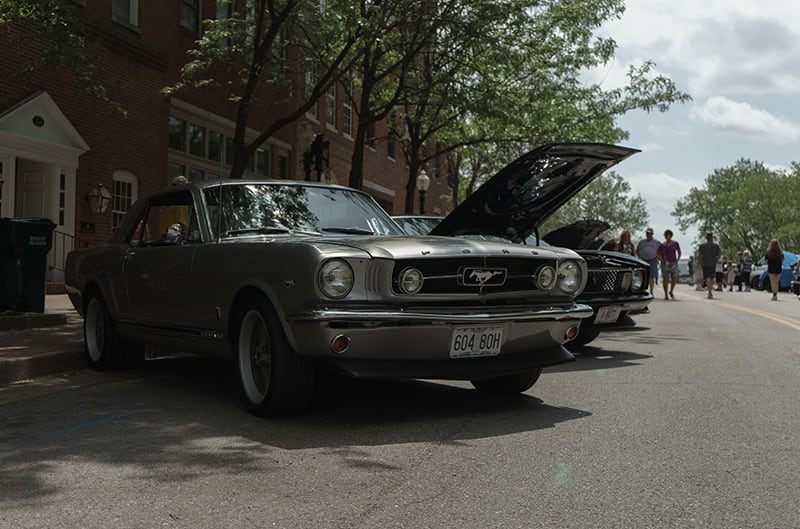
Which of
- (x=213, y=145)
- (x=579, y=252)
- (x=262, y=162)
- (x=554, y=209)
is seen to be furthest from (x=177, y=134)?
(x=579, y=252)

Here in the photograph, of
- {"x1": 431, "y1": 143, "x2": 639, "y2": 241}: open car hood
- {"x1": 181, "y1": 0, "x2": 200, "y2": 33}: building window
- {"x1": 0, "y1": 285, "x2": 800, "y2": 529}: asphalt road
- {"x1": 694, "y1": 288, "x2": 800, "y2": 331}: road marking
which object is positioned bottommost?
{"x1": 0, "y1": 285, "x2": 800, "y2": 529}: asphalt road

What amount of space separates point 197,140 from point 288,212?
14179 mm

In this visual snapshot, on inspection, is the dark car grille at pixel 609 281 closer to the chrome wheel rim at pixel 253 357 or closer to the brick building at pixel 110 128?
the chrome wheel rim at pixel 253 357

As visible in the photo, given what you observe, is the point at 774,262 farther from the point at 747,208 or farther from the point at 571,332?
the point at 747,208

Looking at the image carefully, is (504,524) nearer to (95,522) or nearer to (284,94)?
(95,522)

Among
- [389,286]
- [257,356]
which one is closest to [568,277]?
[389,286]

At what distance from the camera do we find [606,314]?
8.75 metres

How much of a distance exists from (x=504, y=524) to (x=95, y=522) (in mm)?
1564

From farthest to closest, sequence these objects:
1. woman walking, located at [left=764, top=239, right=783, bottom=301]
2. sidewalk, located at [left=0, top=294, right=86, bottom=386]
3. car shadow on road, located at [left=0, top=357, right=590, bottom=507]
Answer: woman walking, located at [left=764, top=239, right=783, bottom=301], sidewalk, located at [left=0, top=294, right=86, bottom=386], car shadow on road, located at [left=0, top=357, right=590, bottom=507]

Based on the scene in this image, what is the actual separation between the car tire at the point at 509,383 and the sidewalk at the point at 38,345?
356 centimetres

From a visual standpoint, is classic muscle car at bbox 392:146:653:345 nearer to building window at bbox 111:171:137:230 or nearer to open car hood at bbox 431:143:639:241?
open car hood at bbox 431:143:639:241

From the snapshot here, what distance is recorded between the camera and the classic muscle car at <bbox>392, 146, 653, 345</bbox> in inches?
320

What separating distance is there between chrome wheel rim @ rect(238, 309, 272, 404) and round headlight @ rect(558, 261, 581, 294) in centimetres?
200

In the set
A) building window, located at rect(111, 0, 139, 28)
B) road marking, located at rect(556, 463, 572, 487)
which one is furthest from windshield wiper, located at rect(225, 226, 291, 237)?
building window, located at rect(111, 0, 139, 28)
